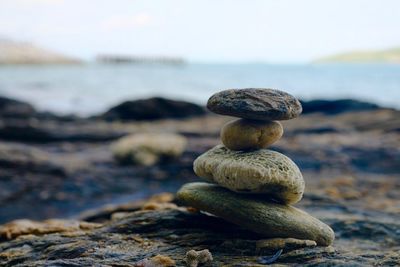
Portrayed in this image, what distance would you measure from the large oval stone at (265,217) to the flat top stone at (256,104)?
2.14ft

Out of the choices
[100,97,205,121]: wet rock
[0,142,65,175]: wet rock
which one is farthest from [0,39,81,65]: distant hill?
[0,142,65,175]: wet rock

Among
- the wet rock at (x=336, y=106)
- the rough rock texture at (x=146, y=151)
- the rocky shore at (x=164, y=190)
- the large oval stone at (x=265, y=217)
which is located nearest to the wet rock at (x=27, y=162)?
the rocky shore at (x=164, y=190)

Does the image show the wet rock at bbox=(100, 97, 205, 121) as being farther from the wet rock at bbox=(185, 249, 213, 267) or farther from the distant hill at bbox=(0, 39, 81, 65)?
the distant hill at bbox=(0, 39, 81, 65)

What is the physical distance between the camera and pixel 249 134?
416 centimetres

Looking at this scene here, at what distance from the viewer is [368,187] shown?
919 cm

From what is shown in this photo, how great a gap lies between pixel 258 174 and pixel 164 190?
674 cm

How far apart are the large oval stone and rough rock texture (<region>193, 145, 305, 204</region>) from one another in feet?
0.32

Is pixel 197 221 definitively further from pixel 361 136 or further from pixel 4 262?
pixel 361 136

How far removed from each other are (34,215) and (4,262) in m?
5.25

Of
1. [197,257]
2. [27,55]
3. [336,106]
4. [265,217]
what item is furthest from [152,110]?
[27,55]

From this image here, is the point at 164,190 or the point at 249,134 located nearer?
the point at 249,134

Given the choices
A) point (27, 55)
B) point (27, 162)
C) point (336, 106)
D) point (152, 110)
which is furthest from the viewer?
point (27, 55)

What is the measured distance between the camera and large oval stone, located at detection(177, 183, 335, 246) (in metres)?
3.91

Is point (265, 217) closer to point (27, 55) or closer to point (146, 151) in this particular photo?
point (146, 151)
